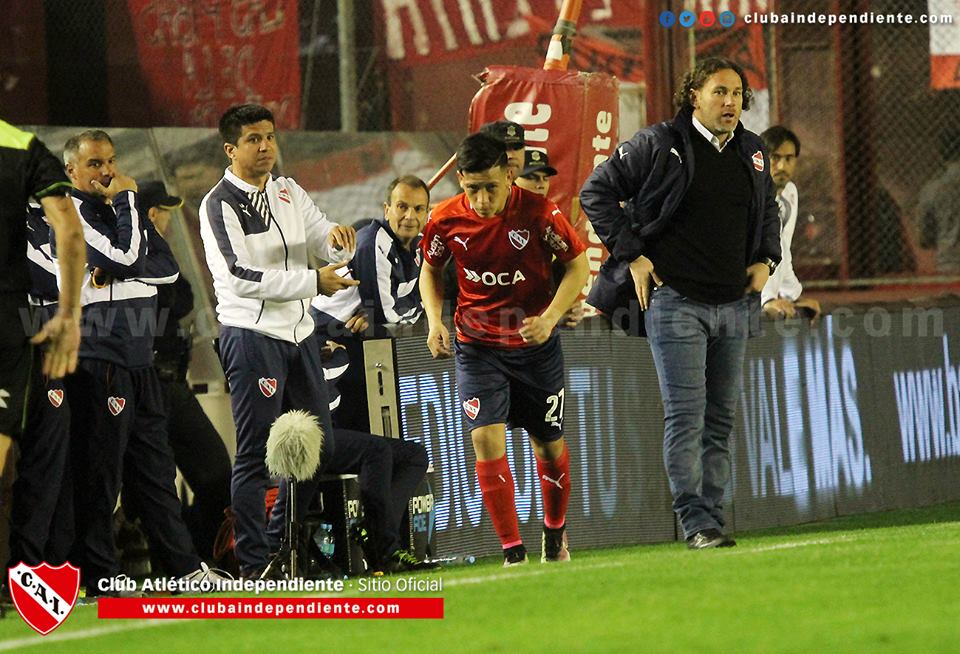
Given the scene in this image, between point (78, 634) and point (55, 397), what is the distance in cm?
162

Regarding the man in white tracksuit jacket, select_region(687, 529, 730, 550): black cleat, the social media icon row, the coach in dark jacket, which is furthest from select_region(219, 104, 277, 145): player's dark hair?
the social media icon row

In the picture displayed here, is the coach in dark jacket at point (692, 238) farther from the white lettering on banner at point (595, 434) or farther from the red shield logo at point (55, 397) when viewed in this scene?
the red shield logo at point (55, 397)

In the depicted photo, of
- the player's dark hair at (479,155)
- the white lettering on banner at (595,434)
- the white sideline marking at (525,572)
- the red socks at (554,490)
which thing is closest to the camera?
the white sideline marking at (525,572)

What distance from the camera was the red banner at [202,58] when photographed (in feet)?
39.6

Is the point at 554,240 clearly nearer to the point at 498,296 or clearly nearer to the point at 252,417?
the point at 498,296

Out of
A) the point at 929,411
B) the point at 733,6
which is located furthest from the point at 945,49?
the point at 929,411

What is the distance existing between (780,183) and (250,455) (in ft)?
14.0

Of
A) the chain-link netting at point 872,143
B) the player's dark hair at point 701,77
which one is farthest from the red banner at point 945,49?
the player's dark hair at point 701,77

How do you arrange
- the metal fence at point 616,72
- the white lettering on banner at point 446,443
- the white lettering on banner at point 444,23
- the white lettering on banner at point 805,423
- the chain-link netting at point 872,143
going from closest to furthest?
the white lettering on banner at point 446,443 < the white lettering on banner at point 805,423 < the metal fence at point 616,72 < the white lettering on banner at point 444,23 < the chain-link netting at point 872,143

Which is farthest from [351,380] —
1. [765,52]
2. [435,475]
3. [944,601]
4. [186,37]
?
[765,52]

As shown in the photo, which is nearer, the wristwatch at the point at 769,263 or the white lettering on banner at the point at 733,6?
the wristwatch at the point at 769,263

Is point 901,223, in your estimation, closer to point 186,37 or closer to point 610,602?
point 186,37

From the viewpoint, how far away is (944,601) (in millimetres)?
5410

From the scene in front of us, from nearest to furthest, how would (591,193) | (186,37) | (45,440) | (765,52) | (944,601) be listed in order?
(944,601) < (45,440) < (591,193) < (186,37) < (765,52)
